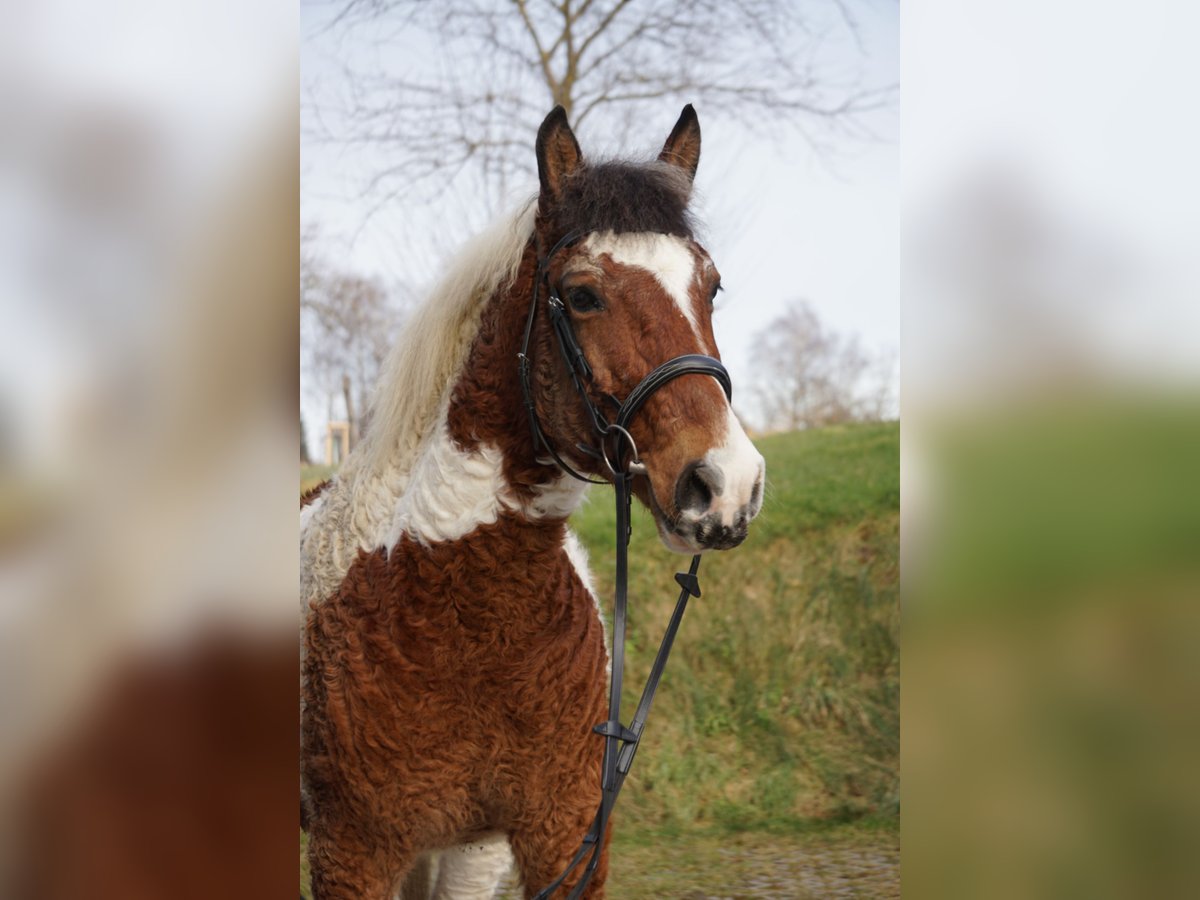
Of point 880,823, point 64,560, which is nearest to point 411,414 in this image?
point 64,560

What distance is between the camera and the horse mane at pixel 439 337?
2025mm

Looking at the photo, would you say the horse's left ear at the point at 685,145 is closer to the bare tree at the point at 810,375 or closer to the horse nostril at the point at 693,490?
the horse nostril at the point at 693,490

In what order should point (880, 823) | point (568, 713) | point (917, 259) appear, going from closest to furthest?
1. point (917, 259)
2. point (568, 713)
3. point (880, 823)

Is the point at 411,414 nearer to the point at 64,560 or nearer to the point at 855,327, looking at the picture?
the point at 64,560

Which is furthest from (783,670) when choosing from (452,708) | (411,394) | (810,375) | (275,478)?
(275,478)

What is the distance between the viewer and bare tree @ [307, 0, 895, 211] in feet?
13.2

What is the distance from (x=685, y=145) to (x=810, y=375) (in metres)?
3.10

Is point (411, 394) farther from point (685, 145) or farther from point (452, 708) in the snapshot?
point (685, 145)

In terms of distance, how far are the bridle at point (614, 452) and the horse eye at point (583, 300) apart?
0.09 ft

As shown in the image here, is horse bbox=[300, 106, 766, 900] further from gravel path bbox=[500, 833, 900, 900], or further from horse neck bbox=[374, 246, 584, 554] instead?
gravel path bbox=[500, 833, 900, 900]

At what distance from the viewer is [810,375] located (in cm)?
506

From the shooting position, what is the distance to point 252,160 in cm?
114

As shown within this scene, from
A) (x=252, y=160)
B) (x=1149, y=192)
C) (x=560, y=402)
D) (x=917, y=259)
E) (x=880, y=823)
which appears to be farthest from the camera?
(x=880, y=823)

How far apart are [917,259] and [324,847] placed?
1.70 meters
